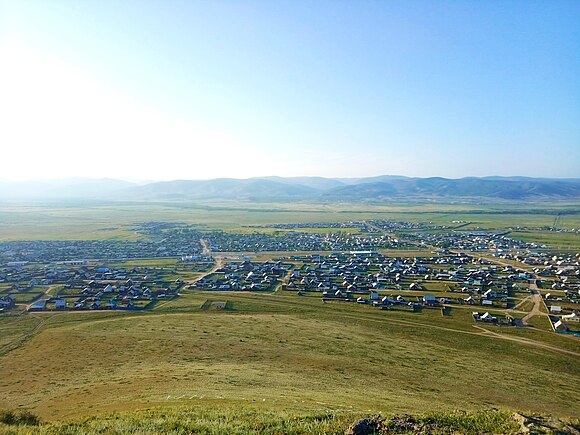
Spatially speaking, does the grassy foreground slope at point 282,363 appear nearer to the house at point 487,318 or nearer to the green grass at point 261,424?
the green grass at point 261,424

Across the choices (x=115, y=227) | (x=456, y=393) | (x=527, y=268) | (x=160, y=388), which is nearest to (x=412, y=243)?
(x=527, y=268)

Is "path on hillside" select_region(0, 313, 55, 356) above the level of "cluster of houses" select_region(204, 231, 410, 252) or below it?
above

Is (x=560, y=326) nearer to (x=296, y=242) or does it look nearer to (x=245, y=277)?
(x=245, y=277)

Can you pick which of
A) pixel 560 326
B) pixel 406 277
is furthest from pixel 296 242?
pixel 560 326

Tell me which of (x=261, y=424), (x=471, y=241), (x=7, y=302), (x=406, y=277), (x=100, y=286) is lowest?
(x=406, y=277)

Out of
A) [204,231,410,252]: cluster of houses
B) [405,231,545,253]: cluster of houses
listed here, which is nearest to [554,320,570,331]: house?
[405,231,545,253]: cluster of houses

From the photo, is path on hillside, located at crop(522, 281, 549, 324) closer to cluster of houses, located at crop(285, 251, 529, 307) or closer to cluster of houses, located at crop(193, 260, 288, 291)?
cluster of houses, located at crop(285, 251, 529, 307)
